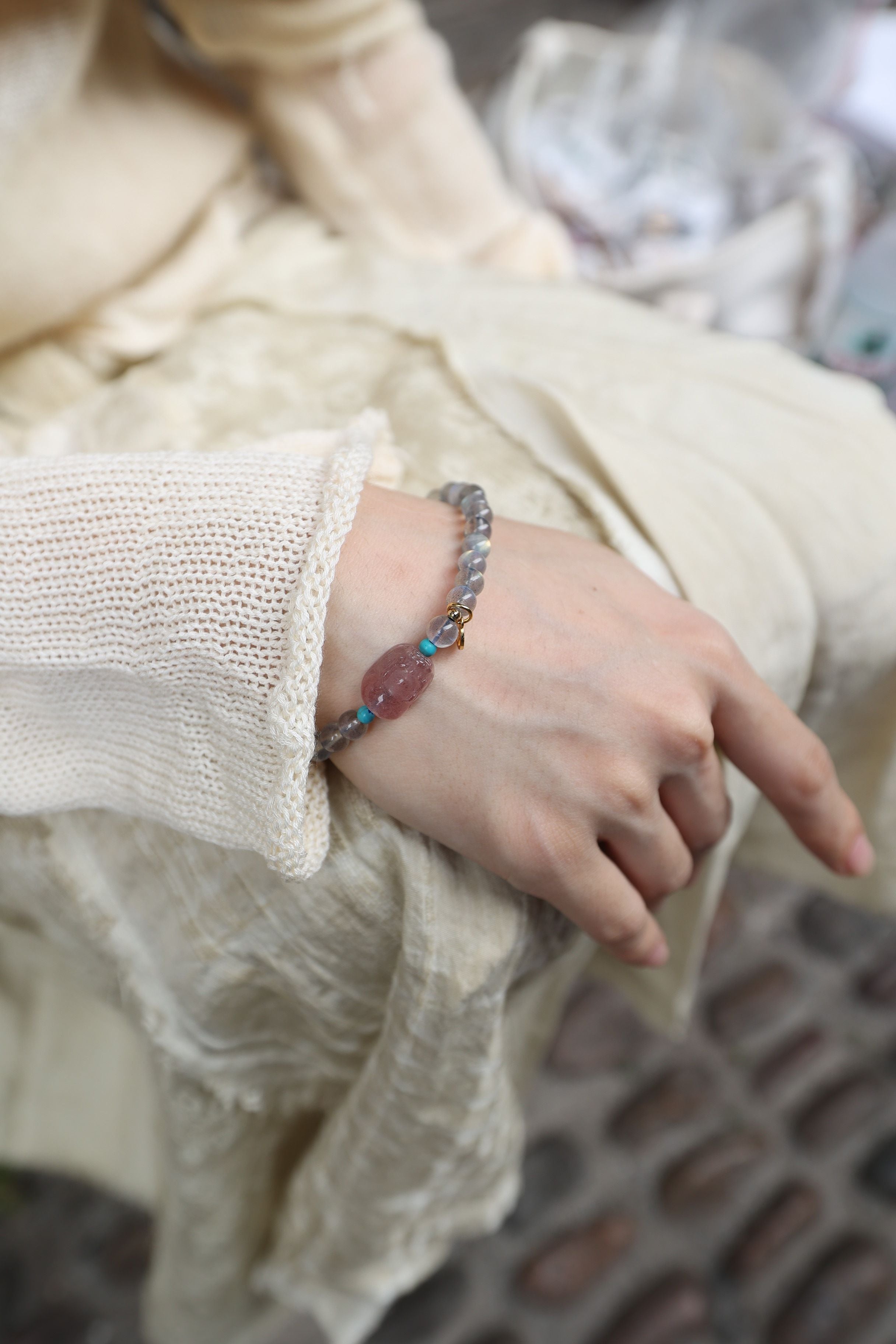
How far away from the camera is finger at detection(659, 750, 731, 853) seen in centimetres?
52

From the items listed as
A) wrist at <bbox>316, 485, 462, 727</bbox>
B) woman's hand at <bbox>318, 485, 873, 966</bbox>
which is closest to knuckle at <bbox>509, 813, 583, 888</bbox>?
woman's hand at <bbox>318, 485, 873, 966</bbox>

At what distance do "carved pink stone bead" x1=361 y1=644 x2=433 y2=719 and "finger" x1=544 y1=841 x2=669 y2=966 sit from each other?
4.7 inches

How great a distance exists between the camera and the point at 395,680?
469mm

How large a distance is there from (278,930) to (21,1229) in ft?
2.63

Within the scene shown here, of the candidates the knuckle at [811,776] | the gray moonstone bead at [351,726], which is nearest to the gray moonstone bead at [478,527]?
the gray moonstone bead at [351,726]

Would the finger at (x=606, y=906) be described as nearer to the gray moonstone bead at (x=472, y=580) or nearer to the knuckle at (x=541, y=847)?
the knuckle at (x=541, y=847)

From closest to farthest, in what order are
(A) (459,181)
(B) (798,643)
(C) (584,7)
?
(B) (798,643)
(A) (459,181)
(C) (584,7)

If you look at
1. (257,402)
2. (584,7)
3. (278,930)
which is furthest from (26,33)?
(584,7)

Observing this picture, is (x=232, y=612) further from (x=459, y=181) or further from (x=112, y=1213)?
(x=112, y=1213)

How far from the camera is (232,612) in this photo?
1.51 ft

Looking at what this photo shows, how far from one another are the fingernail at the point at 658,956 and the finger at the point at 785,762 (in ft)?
Answer: 0.35

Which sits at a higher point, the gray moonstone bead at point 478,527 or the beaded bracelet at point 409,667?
the gray moonstone bead at point 478,527

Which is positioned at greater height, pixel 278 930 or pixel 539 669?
pixel 539 669

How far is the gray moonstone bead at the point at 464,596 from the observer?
0.48 metres
